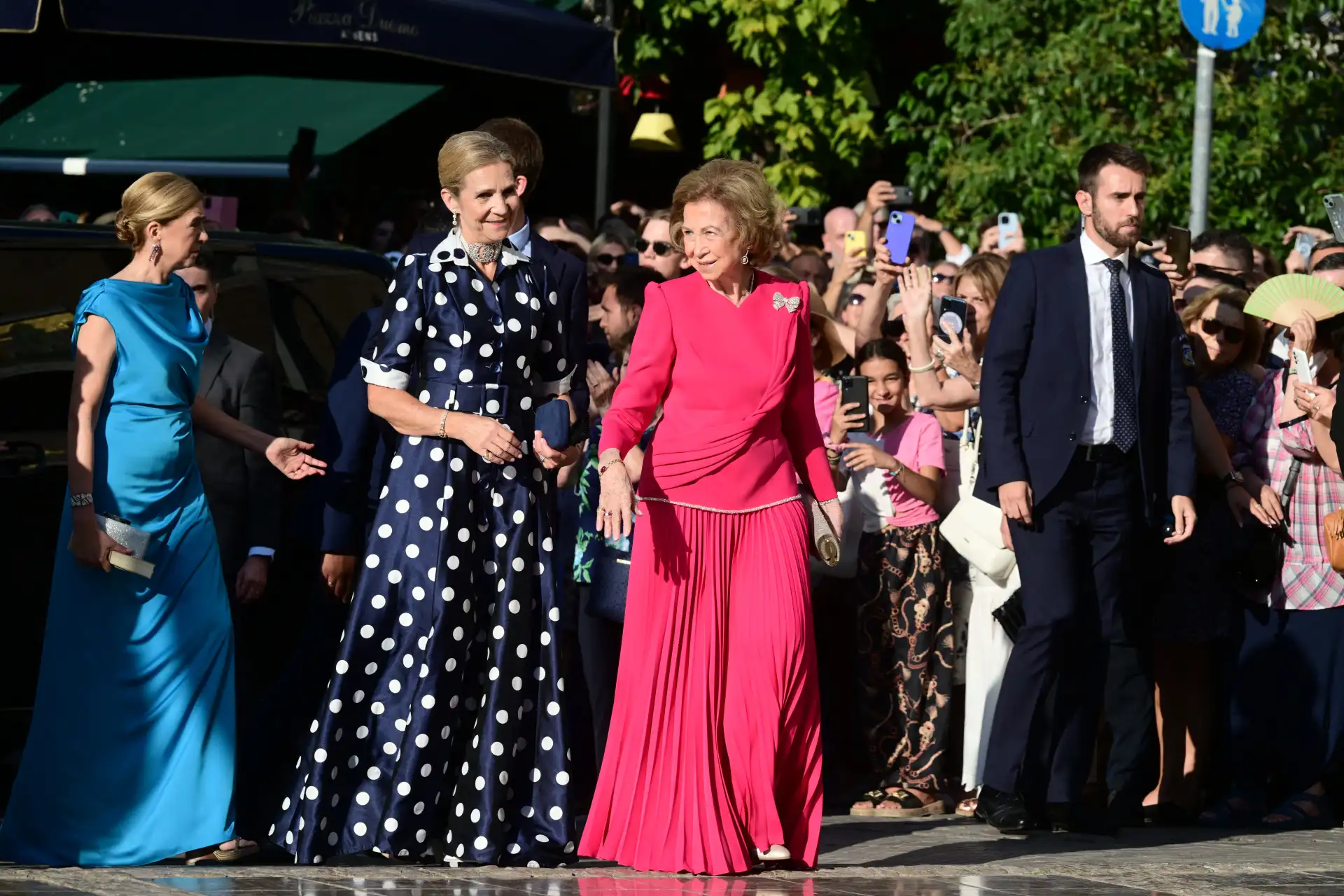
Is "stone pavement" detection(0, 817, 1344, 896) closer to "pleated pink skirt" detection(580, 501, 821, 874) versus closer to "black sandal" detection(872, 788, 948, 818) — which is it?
"pleated pink skirt" detection(580, 501, 821, 874)

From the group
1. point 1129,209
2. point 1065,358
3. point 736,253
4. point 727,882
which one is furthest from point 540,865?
point 1129,209

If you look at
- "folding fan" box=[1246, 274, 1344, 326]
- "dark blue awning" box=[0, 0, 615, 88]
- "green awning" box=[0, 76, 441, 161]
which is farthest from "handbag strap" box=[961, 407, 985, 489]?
"green awning" box=[0, 76, 441, 161]

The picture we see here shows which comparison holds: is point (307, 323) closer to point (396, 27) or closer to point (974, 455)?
point (974, 455)

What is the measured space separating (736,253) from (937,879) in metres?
2.02

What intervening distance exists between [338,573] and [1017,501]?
235 cm

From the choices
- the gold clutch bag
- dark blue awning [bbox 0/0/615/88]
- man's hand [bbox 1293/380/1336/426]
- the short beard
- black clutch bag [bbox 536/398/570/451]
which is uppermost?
dark blue awning [bbox 0/0/615/88]

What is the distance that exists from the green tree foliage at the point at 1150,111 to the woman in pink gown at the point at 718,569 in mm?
7641

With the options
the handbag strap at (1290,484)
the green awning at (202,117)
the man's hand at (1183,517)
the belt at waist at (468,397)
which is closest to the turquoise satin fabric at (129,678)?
the belt at waist at (468,397)

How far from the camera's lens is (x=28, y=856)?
6.93 metres

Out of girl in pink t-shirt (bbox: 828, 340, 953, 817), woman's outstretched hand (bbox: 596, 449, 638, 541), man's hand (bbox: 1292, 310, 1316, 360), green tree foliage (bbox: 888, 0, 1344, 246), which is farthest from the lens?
green tree foliage (bbox: 888, 0, 1344, 246)

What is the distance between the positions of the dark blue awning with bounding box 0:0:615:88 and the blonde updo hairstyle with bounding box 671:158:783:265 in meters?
3.95

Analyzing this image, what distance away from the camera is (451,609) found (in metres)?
7.05

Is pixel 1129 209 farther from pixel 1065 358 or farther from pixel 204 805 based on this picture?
pixel 204 805

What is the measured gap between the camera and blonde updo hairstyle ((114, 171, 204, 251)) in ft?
23.1
